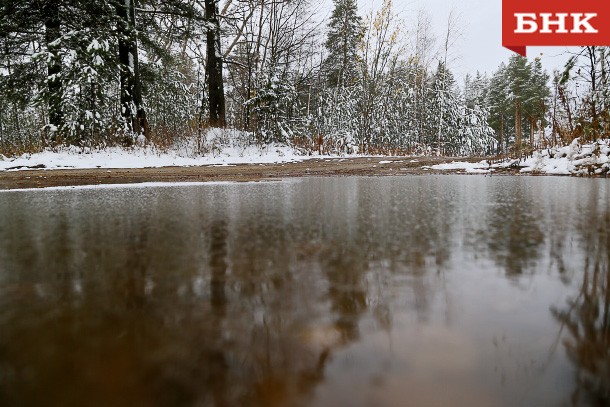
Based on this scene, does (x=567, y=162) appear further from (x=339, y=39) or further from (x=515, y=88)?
(x=515, y=88)

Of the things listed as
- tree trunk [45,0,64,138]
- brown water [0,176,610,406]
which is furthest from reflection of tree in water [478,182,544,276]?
tree trunk [45,0,64,138]

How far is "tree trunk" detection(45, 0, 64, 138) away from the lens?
10219mm

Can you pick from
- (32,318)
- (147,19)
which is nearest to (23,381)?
(32,318)

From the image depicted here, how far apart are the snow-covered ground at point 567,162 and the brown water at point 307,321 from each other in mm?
5253

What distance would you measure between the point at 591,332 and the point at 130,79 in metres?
12.9

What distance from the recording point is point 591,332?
54cm

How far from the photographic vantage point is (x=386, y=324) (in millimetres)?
573

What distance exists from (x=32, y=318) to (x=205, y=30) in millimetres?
13960

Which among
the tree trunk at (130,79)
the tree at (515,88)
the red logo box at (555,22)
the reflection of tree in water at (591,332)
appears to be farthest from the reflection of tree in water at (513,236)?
the tree at (515,88)

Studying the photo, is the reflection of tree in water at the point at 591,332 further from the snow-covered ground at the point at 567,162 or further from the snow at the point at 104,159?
the snow at the point at 104,159

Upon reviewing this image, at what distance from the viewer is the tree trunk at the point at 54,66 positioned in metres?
10.2

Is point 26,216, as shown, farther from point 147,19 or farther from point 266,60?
point 266,60

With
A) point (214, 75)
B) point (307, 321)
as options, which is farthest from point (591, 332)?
point (214, 75)

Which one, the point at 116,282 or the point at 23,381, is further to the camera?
the point at 116,282
